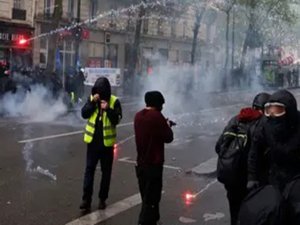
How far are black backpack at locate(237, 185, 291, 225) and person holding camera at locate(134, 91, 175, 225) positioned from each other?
1899 millimetres

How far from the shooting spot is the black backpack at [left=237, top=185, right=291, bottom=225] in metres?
3.58

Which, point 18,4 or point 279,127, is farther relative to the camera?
point 18,4

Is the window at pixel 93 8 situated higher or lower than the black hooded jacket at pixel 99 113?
higher

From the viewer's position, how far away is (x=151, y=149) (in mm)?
5605

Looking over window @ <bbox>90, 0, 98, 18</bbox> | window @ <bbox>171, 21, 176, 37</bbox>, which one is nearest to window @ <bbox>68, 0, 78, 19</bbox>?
window @ <bbox>90, 0, 98, 18</bbox>

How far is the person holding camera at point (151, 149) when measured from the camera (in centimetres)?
556

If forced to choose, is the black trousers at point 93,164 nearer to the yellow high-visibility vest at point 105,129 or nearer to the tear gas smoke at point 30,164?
the yellow high-visibility vest at point 105,129

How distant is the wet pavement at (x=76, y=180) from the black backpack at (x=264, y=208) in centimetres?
243

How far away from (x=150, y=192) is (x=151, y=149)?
1.41 ft

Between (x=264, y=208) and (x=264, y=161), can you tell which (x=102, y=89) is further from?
(x=264, y=208)

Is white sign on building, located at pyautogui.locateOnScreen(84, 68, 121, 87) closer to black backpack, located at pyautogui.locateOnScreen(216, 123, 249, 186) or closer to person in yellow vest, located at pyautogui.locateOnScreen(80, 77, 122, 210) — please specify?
person in yellow vest, located at pyautogui.locateOnScreen(80, 77, 122, 210)

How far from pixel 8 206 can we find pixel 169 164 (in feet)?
12.1

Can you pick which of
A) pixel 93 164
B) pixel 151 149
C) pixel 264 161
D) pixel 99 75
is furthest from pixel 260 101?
pixel 99 75

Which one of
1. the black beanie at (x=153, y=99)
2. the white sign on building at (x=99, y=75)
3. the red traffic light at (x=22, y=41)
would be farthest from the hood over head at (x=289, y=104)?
the red traffic light at (x=22, y=41)
